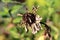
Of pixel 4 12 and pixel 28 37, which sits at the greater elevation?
pixel 4 12

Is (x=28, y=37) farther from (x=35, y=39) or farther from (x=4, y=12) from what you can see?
(x=4, y=12)

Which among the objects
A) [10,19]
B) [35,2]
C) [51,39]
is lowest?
[51,39]

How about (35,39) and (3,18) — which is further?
(3,18)

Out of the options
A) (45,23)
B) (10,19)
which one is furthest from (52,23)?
(10,19)

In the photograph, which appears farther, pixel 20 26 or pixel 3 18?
pixel 3 18

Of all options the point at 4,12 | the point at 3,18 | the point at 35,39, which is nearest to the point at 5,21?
the point at 3,18

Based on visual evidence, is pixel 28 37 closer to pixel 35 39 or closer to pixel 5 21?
pixel 35 39
